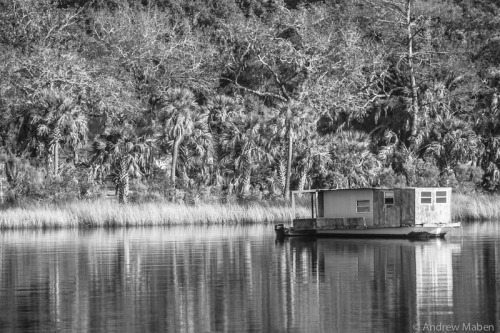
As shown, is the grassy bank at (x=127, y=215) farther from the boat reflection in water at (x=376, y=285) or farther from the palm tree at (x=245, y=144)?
the boat reflection in water at (x=376, y=285)

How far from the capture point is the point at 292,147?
7181cm

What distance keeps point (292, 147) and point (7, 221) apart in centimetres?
1971

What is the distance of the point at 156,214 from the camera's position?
59.4 meters

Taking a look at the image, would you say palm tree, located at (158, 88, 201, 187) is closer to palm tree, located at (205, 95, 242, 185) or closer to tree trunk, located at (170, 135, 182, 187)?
tree trunk, located at (170, 135, 182, 187)

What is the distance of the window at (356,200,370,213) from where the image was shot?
5156cm

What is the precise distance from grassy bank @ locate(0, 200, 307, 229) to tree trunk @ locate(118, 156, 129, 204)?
3.62 m

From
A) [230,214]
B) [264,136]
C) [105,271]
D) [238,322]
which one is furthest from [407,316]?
[264,136]

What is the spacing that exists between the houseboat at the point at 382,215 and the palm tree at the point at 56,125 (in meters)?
22.5

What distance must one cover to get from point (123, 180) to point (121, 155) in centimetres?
195

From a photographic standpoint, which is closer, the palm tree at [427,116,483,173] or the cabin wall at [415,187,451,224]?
the cabin wall at [415,187,451,224]

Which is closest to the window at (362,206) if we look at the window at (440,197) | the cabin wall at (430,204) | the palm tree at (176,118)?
the cabin wall at (430,204)

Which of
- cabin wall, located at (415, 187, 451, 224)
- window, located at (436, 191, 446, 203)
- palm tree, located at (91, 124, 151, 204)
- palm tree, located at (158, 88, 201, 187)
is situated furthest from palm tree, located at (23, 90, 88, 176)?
window, located at (436, 191, 446, 203)

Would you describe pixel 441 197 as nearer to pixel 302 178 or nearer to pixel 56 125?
pixel 302 178

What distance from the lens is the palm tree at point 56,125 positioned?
70938 mm
